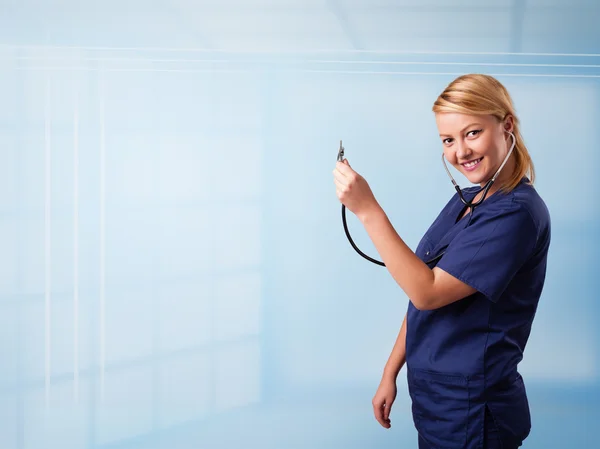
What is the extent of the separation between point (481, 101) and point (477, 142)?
64 millimetres

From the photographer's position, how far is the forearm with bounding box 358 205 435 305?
996mm

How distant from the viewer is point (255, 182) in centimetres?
231

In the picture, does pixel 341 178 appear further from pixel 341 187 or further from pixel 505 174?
pixel 505 174

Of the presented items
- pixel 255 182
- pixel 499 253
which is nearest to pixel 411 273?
pixel 499 253

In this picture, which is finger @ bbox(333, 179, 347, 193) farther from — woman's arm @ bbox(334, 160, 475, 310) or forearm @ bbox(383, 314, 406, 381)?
forearm @ bbox(383, 314, 406, 381)

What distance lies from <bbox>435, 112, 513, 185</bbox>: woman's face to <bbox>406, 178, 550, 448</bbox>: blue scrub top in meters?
0.05

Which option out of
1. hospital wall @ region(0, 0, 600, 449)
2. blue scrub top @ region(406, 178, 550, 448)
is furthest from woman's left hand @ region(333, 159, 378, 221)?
hospital wall @ region(0, 0, 600, 449)

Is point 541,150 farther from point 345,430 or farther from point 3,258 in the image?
point 3,258

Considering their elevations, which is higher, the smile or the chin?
the smile

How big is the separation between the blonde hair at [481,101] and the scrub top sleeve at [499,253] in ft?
0.21

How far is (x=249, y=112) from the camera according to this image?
2.32m

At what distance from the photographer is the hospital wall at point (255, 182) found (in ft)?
7.51

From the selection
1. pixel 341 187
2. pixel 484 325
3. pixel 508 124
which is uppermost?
pixel 508 124

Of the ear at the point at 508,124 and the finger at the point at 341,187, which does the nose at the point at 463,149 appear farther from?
the finger at the point at 341,187
